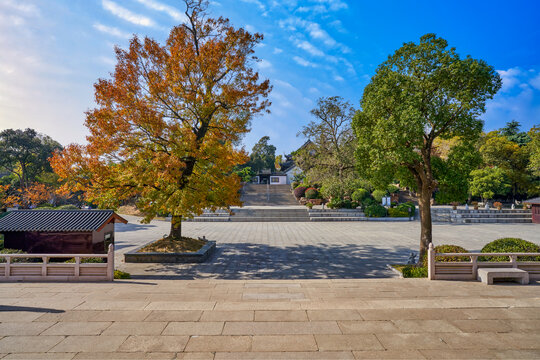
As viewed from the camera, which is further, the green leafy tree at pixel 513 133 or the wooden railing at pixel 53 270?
the green leafy tree at pixel 513 133

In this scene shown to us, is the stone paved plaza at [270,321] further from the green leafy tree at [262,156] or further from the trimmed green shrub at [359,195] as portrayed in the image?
the green leafy tree at [262,156]

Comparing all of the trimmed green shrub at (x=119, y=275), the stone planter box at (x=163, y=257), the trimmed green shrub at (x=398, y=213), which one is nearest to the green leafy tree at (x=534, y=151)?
the trimmed green shrub at (x=398, y=213)

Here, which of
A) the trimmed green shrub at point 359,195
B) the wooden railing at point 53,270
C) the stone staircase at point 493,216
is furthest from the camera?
the trimmed green shrub at point 359,195

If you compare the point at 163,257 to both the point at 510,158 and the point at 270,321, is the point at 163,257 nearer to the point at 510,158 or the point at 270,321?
the point at 270,321

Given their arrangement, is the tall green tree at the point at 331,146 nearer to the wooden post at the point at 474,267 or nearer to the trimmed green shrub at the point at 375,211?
the trimmed green shrub at the point at 375,211

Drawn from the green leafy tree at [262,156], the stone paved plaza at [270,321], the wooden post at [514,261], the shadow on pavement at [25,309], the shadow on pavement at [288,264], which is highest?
the green leafy tree at [262,156]

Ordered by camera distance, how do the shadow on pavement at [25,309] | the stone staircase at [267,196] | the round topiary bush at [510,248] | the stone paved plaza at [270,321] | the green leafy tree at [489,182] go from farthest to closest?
the stone staircase at [267,196] < the green leafy tree at [489,182] < the round topiary bush at [510,248] < the shadow on pavement at [25,309] < the stone paved plaza at [270,321]

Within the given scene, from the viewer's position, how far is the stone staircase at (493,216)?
27.0 metres

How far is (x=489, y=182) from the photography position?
1298 inches

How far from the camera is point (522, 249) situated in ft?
31.3

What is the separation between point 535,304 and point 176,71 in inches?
569

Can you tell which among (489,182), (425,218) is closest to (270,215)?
(425,218)

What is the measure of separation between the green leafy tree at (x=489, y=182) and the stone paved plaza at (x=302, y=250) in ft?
38.3

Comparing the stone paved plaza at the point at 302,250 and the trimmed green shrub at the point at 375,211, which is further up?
the trimmed green shrub at the point at 375,211
